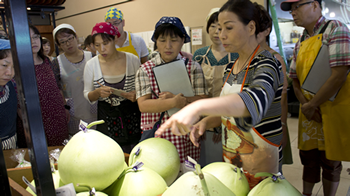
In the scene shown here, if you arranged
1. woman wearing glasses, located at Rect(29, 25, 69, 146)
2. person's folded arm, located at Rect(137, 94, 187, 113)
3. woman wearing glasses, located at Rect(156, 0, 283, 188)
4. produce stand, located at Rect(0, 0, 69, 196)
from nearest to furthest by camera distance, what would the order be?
1. produce stand, located at Rect(0, 0, 69, 196)
2. woman wearing glasses, located at Rect(156, 0, 283, 188)
3. person's folded arm, located at Rect(137, 94, 187, 113)
4. woman wearing glasses, located at Rect(29, 25, 69, 146)

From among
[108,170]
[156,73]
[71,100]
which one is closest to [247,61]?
[156,73]

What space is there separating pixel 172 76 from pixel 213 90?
0.65m

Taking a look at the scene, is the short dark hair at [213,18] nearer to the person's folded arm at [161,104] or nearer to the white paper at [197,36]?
the person's folded arm at [161,104]

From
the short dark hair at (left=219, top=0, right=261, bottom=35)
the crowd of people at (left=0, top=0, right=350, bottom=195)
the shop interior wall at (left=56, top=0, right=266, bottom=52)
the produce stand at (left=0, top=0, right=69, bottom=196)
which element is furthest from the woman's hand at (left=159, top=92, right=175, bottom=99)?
the shop interior wall at (left=56, top=0, right=266, bottom=52)

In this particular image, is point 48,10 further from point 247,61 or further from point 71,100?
point 247,61

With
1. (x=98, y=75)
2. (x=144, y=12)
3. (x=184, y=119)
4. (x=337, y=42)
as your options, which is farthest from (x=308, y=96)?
(x=144, y=12)

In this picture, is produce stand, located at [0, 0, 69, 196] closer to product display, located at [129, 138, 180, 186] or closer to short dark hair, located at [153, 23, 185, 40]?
product display, located at [129, 138, 180, 186]

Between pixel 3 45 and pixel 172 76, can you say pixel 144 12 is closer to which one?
pixel 172 76

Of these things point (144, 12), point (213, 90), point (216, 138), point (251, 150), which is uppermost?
point (144, 12)

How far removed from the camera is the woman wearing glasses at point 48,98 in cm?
191

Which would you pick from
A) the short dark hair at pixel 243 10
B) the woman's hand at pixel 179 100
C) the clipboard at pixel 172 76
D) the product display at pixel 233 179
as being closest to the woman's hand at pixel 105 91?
the clipboard at pixel 172 76

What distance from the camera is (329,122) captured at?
5.99 ft

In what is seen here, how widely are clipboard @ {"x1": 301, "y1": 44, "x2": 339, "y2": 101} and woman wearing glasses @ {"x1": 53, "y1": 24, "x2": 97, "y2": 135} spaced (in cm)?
198

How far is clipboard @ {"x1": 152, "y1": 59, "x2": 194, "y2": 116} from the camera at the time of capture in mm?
1489
